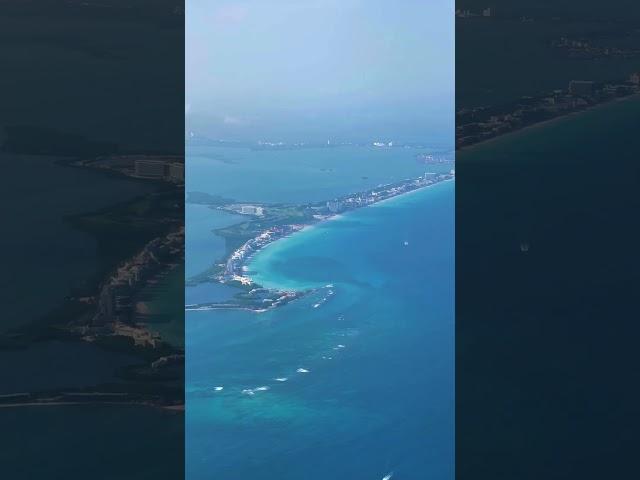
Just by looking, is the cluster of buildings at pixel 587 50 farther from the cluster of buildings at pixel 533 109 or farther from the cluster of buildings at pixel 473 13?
the cluster of buildings at pixel 473 13

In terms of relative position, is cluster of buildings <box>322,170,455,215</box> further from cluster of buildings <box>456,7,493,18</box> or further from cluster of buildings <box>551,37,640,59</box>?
cluster of buildings <box>456,7,493,18</box>

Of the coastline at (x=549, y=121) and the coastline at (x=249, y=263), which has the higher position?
the coastline at (x=549, y=121)

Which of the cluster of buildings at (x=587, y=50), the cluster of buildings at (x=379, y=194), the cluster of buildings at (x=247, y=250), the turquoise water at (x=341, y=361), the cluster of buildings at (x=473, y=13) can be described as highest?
the cluster of buildings at (x=473, y=13)

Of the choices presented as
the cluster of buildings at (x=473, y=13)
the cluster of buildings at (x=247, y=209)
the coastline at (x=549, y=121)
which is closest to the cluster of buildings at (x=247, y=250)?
the cluster of buildings at (x=247, y=209)

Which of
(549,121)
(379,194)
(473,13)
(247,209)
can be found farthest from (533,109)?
(247,209)
